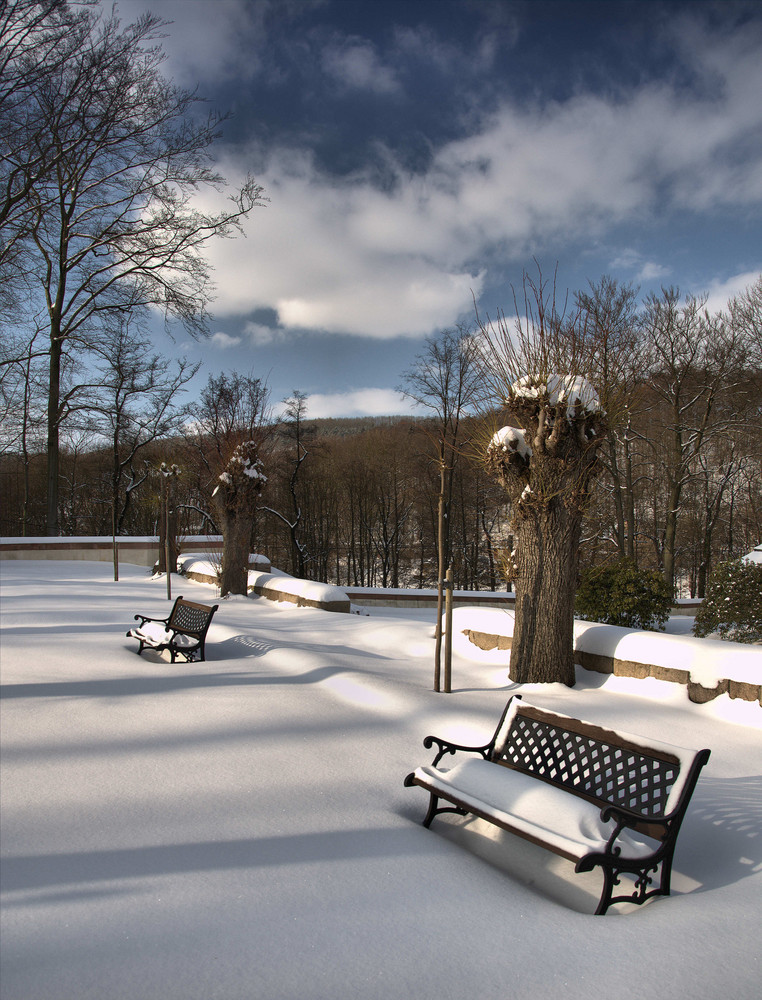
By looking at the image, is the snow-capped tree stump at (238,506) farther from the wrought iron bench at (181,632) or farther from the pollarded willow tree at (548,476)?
the pollarded willow tree at (548,476)

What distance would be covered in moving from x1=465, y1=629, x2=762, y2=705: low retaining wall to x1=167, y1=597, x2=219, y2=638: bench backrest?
3.31 meters

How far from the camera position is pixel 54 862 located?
2.73 metres

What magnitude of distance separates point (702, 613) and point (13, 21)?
41.2ft

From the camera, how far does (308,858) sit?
9.27 feet

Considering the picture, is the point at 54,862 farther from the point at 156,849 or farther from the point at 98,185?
the point at 98,185

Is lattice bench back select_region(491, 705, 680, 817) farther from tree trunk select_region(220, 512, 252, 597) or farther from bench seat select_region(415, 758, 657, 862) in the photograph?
tree trunk select_region(220, 512, 252, 597)

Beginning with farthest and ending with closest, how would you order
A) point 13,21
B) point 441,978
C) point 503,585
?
point 503,585 < point 13,21 < point 441,978

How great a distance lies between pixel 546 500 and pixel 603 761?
9.60 feet

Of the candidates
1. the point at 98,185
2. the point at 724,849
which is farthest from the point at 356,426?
the point at 724,849

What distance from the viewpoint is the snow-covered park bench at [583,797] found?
2.64 meters

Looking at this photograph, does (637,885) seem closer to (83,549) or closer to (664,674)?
(664,674)

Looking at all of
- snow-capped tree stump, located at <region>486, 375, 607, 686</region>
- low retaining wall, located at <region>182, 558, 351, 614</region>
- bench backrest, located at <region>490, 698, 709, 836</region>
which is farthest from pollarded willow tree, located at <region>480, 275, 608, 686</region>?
low retaining wall, located at <region>182, 558, 351, 614</region>

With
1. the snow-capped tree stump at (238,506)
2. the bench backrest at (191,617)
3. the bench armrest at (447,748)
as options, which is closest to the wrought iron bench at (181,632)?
the bench backrest at (191,617)

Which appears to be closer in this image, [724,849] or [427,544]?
[724,849]
